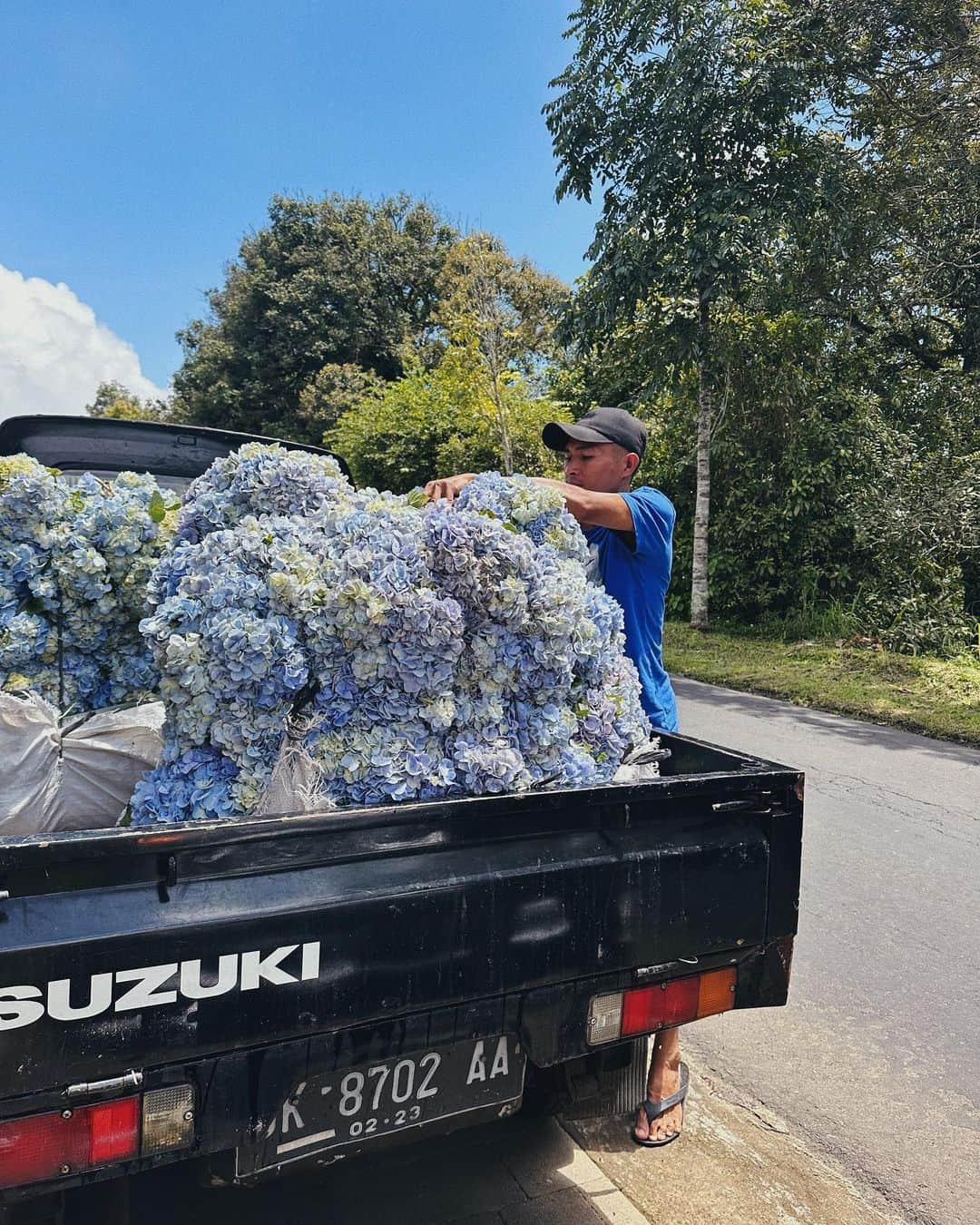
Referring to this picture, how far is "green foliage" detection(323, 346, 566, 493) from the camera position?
16984 millimetres

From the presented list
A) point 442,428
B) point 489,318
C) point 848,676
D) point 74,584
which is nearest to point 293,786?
point 74,584

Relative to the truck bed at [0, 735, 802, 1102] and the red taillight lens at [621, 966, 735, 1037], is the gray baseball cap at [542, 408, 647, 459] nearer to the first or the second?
the truck bed at [0, 735, 802, 1102]

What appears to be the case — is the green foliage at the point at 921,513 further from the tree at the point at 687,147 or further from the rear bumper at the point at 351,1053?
the rear bumper at the point at 351,1053

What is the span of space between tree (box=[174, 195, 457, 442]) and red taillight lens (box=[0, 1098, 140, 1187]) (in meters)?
28.9

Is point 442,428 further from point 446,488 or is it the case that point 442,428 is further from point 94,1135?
point 94,1135

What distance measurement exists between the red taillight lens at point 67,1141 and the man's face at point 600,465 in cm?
218

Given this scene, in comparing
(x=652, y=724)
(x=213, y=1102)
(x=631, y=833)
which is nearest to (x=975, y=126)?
(x=652, y=724)

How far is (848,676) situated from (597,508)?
8.19 meters

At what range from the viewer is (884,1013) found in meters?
3.37

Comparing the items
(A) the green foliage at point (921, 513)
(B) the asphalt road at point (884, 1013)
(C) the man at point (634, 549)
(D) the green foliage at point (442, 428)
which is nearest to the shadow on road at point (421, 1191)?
(C) the man at point (634, 549)

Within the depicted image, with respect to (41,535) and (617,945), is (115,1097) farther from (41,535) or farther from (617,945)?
(41,535)

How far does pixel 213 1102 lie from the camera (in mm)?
1654

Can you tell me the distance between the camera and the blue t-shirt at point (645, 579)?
Answer: 9.41 ft

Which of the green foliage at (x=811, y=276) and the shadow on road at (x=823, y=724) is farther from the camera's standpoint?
the green foliage at (x=811, y=276)
